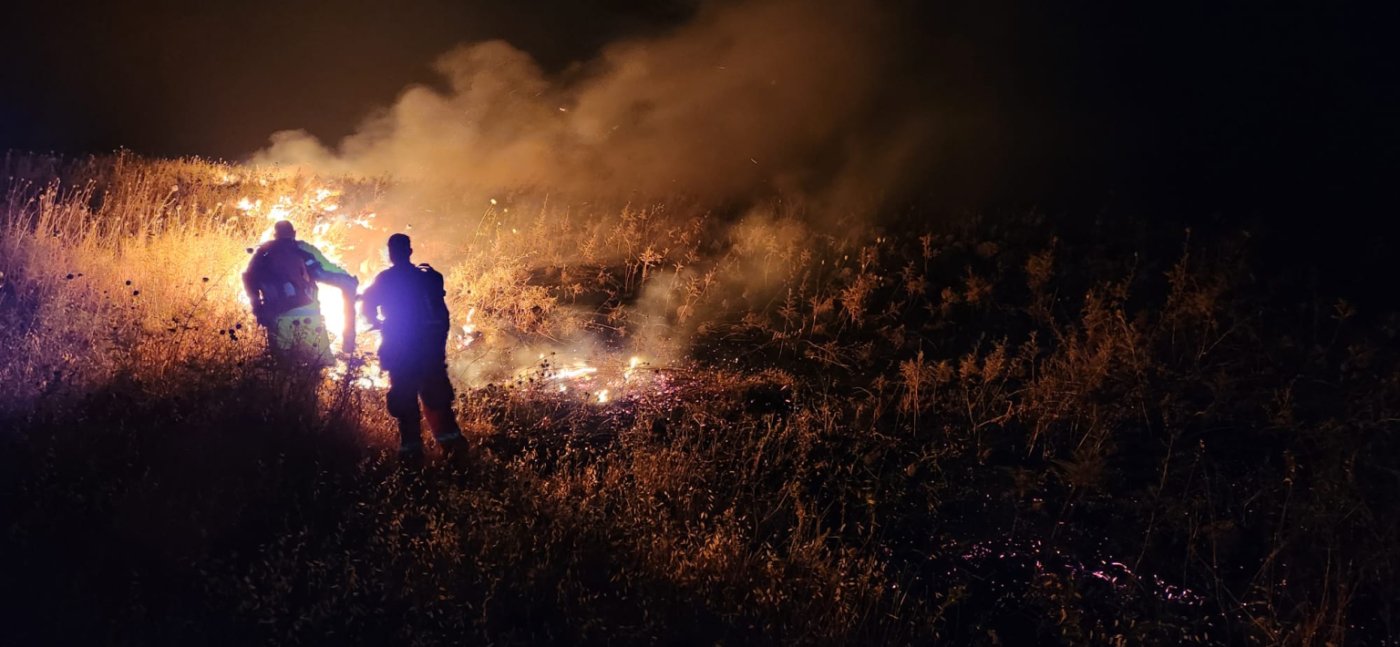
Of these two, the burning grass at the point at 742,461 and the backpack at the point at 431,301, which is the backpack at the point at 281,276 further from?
the backpack at the point at 431,301

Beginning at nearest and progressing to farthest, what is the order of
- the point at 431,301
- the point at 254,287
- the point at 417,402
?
the point at 417,402, the point at 431,301, the point at 254,287

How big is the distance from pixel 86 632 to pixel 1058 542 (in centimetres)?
438

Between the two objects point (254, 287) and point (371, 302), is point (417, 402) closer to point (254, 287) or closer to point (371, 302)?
point (371, 302)

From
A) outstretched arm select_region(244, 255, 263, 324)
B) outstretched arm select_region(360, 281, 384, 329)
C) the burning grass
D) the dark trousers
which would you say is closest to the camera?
the burning grass

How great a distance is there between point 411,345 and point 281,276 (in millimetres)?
1592

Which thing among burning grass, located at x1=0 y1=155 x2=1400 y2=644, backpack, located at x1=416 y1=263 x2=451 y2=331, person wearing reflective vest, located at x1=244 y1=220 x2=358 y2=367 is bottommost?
burning grass, located at x1=0 y1=155 x2=1400 y2=644

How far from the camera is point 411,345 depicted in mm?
4477

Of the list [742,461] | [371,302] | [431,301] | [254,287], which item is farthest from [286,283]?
[742,461]

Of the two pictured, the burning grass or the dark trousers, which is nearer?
the burning grass

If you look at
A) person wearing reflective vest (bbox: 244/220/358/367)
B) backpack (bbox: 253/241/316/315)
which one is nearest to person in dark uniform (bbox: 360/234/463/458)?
person wearing reflective vest (bbox: 244/220/358/367)

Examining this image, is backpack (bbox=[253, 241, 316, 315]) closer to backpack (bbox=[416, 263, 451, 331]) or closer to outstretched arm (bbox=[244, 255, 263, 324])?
outstretched arm (bbox=[244, 255, 263, 324])

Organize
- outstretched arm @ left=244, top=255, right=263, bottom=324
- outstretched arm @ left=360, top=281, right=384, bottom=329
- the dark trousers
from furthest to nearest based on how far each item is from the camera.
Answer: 1. outstretched arm @ left=244, top=255, right=263, bottom=324
2. outstretched arm @ left=360, top=281, right=384, bottom=329
3. the dark trousers

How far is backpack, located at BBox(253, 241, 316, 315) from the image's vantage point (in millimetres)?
5320

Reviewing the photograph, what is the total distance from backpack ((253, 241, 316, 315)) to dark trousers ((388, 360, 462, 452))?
4.84 ft
